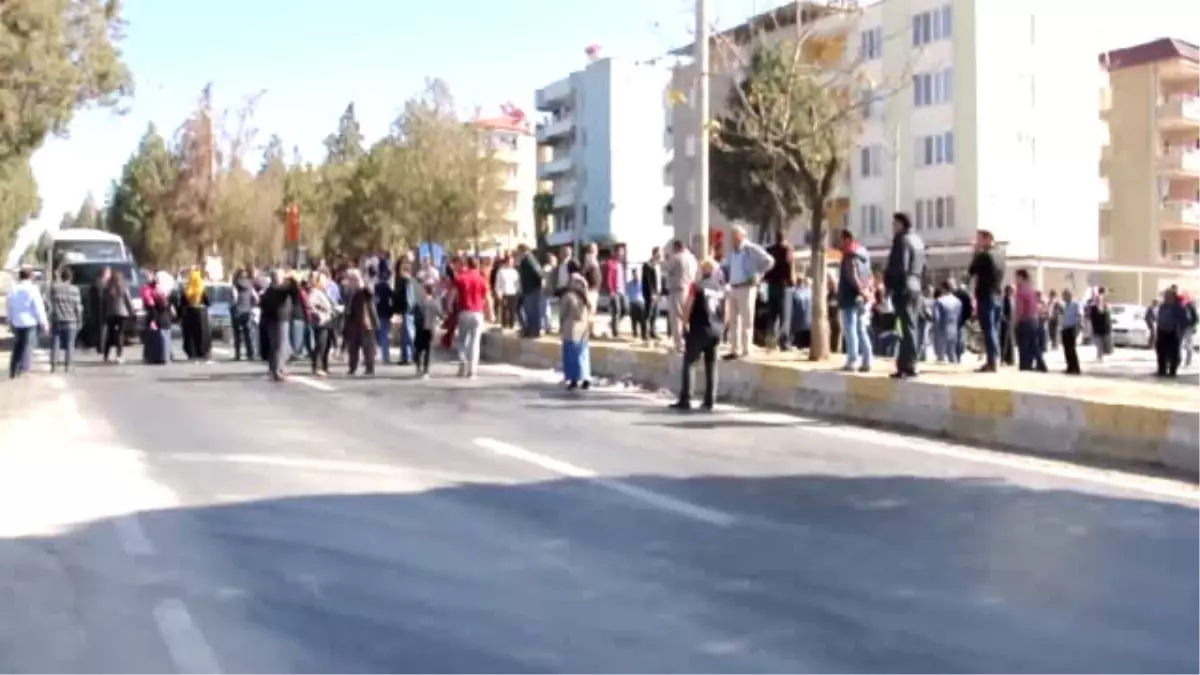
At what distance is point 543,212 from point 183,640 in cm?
10301

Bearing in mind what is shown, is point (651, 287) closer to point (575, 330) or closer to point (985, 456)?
point (575, 330)

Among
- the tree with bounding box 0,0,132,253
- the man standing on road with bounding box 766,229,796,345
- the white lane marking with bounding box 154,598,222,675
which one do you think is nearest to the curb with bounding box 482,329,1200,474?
the man standing on road with bounding box 766,229,796,345

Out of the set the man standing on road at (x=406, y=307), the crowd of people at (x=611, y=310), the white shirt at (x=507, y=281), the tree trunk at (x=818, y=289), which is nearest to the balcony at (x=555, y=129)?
the crowd of people at (x=611, y=310)

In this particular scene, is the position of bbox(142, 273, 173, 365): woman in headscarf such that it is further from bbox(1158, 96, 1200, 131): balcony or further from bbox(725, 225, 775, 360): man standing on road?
bbox(1158, 96, 1200, 131): balcony

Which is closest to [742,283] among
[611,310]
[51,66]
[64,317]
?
[611,310]

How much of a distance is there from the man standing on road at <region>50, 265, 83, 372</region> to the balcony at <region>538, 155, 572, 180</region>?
268 feet

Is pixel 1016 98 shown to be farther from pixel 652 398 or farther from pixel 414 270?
pixel 652 398

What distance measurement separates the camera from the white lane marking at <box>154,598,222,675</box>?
21.3 ft

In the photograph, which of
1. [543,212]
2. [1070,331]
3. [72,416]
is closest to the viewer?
[72,416]

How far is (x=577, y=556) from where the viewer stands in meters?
8.95

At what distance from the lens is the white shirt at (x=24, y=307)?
2369 centimetres

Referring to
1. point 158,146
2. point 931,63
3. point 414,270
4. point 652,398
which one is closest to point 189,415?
point 652,398

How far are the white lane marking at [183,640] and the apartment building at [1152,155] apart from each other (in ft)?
226

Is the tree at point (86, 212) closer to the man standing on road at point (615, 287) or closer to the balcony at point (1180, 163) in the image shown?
the balcony at point (1180, 163)
